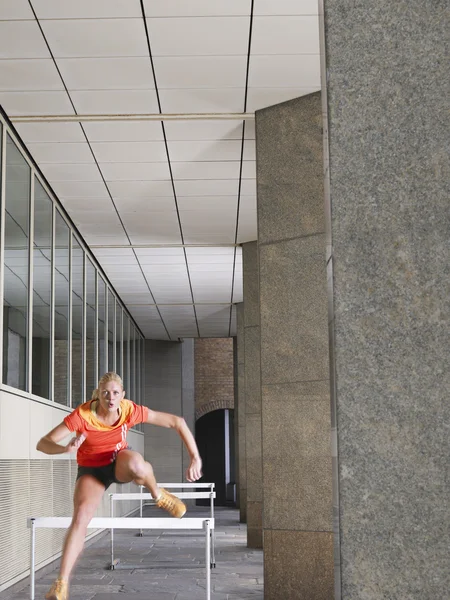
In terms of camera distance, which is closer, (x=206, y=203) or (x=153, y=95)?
(x=153, y=95)

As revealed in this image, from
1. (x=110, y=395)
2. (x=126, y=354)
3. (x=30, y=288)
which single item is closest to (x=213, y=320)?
(x=126, y=354)

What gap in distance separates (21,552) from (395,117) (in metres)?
6.72

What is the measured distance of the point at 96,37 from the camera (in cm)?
601

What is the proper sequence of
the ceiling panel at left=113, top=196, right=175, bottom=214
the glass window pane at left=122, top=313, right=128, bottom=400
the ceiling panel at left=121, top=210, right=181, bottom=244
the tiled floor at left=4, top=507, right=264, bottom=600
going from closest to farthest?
the tiled floor at left=4, top=507, right=264, bottom=600
the ceiling panel at left=113, top=196, right=175, bottom=214
the ceiling panel at left=121, top=210, right=181, bottom=244
the glass window pane at left=122, top=313, right=128, bottom=400

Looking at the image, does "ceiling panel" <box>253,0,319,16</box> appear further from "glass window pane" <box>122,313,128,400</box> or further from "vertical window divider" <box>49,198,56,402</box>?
"glass window pane" <box>122,313,128,400</box>

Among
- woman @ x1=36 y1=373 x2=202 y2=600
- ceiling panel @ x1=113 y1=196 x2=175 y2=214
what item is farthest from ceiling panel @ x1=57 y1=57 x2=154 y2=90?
ceiling panel @ x1=113 y1=196 x2=175 y2=214

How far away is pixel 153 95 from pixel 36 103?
0.94 metres

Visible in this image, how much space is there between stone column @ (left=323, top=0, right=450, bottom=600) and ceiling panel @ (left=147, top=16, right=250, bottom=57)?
12.7ft

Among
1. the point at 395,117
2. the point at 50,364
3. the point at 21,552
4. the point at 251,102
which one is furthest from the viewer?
the point at 50,364

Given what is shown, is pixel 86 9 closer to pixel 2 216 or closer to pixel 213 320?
pixel 2 216

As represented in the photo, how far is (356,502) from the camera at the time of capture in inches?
76.7

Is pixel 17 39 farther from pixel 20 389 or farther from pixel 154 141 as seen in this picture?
pixel 20 389

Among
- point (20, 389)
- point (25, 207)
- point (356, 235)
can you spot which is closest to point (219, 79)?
point (25, 207)

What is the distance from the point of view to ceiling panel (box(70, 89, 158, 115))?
698 cm
